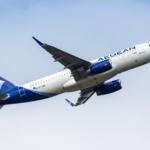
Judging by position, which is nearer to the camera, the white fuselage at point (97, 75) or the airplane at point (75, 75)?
the airplane at point (75, 75)

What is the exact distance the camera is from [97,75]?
47.6 meters

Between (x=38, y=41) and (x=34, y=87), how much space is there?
11.3 meters

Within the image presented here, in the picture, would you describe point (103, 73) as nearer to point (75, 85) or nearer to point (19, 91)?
point (75, 85)

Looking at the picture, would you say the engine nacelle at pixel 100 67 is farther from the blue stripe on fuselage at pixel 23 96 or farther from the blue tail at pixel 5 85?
the blue tail at pixel 5 85

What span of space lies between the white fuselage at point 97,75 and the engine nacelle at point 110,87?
5706mm

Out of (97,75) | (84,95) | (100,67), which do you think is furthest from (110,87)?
(100,67)

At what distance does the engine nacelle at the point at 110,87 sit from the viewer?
177ft

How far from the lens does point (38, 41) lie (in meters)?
41.5

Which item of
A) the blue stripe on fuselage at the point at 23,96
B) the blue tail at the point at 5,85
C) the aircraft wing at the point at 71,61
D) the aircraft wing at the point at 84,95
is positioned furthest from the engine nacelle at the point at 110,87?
the blue tail at the point at 5,85

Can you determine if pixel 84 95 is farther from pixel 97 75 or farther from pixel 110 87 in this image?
pixel 97 75

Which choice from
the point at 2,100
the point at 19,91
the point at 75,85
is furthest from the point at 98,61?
the point at 2,100

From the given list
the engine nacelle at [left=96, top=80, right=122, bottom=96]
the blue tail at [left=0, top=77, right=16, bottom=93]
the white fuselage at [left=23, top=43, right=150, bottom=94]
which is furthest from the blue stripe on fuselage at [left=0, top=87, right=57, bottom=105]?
the engine nacelle at [left=96, top=80, right=122, bottom=96]

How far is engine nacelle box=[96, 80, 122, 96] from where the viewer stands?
177 feet

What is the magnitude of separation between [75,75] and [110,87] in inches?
360
